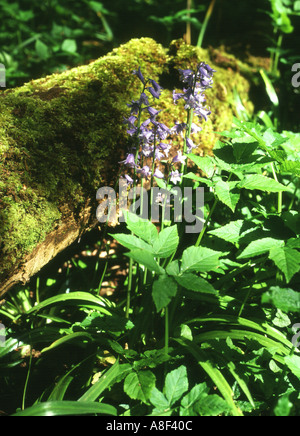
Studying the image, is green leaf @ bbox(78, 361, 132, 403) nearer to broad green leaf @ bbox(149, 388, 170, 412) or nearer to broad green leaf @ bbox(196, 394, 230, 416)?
broad green leaf @ bbox(149, 388, 170, 412)

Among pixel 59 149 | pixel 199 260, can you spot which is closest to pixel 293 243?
pixel 199 260

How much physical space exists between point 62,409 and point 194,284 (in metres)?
0.64

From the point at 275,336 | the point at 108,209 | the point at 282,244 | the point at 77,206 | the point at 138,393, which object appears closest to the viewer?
the point at 138,393

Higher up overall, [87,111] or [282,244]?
[87,111]

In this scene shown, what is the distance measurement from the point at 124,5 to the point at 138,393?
17.9 ft

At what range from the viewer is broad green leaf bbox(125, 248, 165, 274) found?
42.0 inches

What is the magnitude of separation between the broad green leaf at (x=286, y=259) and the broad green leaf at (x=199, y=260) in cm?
21

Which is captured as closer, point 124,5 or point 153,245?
point 153,245

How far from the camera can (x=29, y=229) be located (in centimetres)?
148

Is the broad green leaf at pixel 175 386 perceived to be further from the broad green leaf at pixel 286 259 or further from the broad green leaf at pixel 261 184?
the broad green leaf at pixel 261 184

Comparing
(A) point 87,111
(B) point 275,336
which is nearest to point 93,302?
(B) point 275,336

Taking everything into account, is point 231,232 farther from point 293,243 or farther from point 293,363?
point 293,363

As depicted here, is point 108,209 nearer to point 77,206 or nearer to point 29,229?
point 77,206
